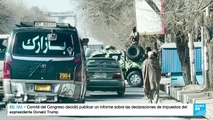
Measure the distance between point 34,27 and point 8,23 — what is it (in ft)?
276

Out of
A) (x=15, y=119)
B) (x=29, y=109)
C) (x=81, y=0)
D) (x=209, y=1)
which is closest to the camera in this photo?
(x=29, y=109)

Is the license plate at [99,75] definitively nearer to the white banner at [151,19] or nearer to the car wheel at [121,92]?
the car wheel at [121,92]

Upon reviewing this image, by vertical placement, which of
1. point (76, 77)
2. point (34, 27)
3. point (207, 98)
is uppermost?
point (34, 27)

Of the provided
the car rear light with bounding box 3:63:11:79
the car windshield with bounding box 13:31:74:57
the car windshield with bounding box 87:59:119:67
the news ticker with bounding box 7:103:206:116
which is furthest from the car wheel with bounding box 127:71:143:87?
the news ticker with bounding box 7:103:206:116

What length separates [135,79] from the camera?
3250 cm

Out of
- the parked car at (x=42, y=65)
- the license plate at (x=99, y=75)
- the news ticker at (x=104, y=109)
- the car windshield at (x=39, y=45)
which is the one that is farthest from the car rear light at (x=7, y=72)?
the license plate at (x=99, y=75)

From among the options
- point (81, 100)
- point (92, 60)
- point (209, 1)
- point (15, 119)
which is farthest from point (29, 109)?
point (92, 60)

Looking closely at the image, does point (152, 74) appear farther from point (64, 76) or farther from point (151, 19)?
point (64, 76)

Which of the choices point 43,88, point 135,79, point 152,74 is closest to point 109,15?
point 135,79

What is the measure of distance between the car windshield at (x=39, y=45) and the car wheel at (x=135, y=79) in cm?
1697

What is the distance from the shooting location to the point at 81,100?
1588cm

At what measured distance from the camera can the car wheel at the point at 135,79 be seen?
32.3 meters

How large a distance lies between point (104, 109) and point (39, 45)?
279 cm

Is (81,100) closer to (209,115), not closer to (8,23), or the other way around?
(209,115)
